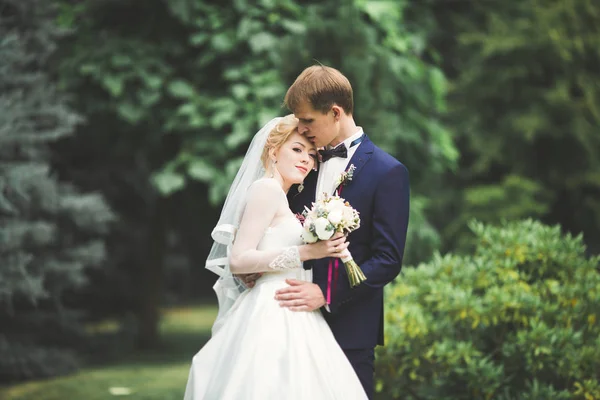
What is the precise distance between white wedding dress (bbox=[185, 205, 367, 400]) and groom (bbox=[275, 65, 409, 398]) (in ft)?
0.31

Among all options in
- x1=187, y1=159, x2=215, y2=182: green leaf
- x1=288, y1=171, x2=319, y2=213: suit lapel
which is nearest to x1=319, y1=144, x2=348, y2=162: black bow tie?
x1=288, y1=171, x2=319, y2=213: suit lapel

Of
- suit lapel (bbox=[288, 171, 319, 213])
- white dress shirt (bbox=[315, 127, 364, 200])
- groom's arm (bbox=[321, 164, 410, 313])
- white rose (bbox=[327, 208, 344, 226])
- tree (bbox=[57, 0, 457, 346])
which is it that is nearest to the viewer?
white rose (bbox=[327, 208, 344, 226])

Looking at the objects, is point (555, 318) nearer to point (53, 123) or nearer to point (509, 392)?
point (509, 392)

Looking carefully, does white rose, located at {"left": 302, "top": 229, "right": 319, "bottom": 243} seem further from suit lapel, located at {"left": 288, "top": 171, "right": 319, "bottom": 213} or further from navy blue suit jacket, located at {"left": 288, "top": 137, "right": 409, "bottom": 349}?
suit lapel, located at {"left": 288, "top": 171, "right": 319, "bottom": 213}

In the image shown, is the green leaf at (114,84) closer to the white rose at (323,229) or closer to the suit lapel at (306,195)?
the suit lapel at (306,195)

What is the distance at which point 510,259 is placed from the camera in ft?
20.5

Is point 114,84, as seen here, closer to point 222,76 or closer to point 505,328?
point 222,76

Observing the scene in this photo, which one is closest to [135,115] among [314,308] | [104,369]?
[104,369]

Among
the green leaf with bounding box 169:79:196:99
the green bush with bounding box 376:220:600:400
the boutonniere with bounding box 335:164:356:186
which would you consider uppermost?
the green leaf with bounding box 169:79:196:99

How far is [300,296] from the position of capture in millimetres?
3818

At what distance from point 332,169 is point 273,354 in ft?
3.19

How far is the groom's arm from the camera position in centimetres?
380

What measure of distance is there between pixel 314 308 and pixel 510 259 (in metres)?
2.90

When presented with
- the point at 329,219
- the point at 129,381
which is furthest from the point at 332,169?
the point at 129,381
